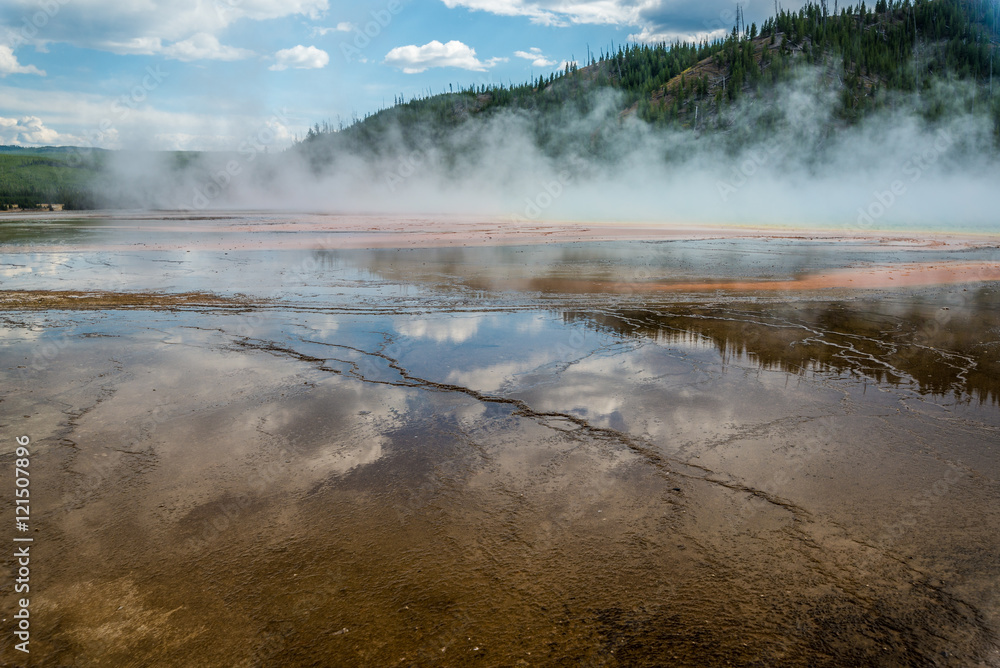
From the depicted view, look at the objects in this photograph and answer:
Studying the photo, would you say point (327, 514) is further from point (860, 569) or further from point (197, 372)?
point (197, 372)

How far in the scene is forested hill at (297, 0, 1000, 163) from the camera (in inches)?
2544

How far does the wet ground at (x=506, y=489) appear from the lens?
2611mm

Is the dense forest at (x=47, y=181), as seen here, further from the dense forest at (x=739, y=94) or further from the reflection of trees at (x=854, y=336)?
the reflection of trees at (x=854, y=336)

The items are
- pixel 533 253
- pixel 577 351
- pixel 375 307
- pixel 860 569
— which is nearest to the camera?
pixel 860 569

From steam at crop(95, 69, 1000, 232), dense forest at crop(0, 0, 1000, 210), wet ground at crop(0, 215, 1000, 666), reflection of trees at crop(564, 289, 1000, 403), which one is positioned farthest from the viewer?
dense forest at crop(0, 0, 1000, 210)

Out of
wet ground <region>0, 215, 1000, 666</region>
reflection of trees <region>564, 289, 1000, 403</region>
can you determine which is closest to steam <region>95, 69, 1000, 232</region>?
reflection of trees <region>564, 289, 1000, 403</region>

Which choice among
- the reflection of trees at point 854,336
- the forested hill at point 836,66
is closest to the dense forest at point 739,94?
the forested hill at point 836,66

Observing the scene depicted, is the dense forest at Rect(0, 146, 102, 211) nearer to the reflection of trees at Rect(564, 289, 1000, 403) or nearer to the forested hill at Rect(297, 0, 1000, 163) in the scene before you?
the forested hill at Rect(297, 0, 1000, 163)

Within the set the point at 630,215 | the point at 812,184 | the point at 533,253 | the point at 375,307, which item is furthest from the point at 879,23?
the point at 375,307

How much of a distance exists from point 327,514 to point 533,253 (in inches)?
597

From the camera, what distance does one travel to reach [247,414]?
5078 millimetres

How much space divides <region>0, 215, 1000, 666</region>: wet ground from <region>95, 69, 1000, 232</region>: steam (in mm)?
36337

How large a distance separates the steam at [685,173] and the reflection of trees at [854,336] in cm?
3219

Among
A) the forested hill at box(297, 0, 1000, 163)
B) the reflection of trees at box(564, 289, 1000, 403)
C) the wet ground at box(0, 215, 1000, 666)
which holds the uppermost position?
the forested hill at box(297, 0, 1000, 163)
